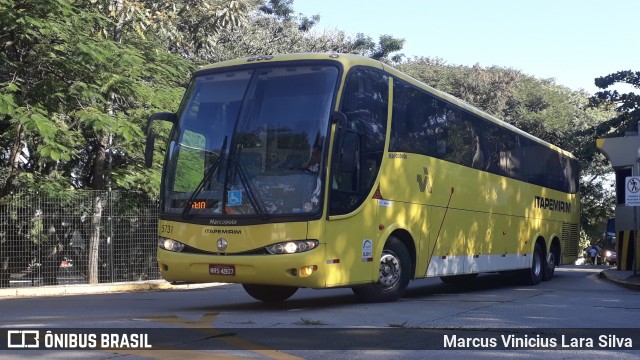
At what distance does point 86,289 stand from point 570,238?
1375 cm

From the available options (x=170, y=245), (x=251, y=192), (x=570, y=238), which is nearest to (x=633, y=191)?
(x=570, y=238)

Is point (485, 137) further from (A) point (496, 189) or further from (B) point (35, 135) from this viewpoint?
(B) point (35, 135)

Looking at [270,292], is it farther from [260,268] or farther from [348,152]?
[348,152]

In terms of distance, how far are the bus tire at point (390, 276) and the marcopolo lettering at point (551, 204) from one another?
27.0 feet

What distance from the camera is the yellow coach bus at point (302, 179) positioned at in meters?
10.2

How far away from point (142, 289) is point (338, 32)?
25485mm

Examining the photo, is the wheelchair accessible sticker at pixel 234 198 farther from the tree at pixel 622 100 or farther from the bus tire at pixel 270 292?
the tree at pixel 622 100

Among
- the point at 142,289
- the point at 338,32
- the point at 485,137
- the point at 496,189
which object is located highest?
the point at 338,32

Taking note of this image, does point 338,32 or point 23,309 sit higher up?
point 338,32

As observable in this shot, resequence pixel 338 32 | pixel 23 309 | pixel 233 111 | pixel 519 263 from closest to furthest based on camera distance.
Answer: pixel 233 111, pixel 23 309, pixel 519 263, pixel 338 32

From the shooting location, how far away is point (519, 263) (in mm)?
17969

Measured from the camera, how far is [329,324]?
900 centimetres

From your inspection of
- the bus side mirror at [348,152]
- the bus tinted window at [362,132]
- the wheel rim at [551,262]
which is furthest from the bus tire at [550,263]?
the bus side mirror at [348,152]

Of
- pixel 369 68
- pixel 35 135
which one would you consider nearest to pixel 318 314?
pixel 369 68
